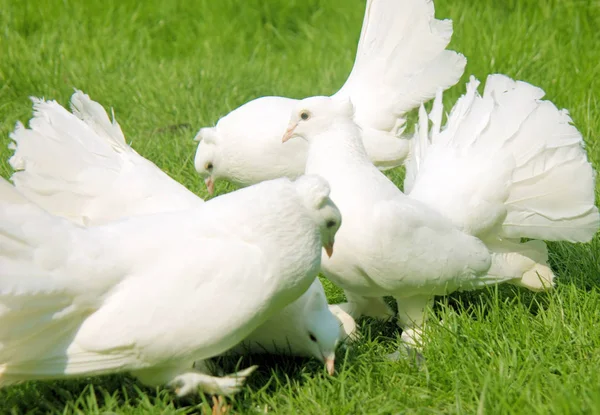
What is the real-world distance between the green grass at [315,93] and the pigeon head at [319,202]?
1.81 feet

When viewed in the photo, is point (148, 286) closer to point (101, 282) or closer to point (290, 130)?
point (101, 282)

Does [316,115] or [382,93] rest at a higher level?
[316,115]

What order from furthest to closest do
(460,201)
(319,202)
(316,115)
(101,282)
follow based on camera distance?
1. (316,115)
2. (460,201)
3. (319,202)
4. (101,282)

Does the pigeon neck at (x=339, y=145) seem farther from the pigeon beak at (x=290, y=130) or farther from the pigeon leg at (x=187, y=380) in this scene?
the pigeon leg at (x=187, y=380)

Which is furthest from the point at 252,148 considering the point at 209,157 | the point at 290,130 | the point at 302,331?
the point at 302,331

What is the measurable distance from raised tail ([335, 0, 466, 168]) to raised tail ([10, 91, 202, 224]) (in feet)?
4.29

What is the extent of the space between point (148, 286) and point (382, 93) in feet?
7.38

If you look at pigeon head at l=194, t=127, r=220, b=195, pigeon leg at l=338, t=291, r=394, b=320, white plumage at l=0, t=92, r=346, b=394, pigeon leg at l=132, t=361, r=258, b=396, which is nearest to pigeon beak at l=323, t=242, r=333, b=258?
white plumage at l=0, t=92, r=346, b=394

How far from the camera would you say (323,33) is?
7375 mm

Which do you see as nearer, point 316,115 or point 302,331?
point 302,331

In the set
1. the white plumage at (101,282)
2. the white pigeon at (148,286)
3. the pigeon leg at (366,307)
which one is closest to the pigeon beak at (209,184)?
the pigeon leg at (366,307)

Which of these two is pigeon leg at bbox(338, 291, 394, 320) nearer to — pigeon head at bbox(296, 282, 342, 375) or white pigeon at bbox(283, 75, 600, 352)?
white pigeon at bbox(283, 75, 600, 352)

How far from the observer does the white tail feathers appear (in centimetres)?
369

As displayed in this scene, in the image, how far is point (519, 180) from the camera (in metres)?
3.73
